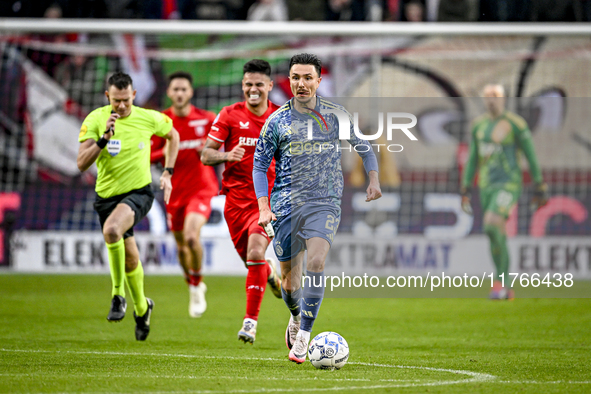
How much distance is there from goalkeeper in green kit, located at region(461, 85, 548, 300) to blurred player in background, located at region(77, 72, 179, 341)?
18.2 feet

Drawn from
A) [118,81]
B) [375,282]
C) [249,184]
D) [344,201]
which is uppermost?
[118,81]

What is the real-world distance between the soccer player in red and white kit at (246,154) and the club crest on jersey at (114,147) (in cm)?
83

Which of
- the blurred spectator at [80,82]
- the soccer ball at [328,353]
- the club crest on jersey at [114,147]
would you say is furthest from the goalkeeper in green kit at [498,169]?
the blurred spectator at [80,82]

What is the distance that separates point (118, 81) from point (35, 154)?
9.57 meters

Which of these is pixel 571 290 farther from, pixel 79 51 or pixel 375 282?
pixel 79 51

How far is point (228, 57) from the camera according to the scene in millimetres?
16234

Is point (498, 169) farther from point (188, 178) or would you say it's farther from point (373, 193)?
point (373, 193)

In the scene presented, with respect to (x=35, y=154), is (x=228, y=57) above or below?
above

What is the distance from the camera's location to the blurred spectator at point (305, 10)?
16609 mm

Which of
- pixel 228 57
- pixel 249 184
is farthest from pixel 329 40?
pixel 249 184

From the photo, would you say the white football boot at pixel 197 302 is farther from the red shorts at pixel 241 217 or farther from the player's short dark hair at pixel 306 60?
the player's short dark hair at pixel 306 60

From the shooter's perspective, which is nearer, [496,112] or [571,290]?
[496,112]

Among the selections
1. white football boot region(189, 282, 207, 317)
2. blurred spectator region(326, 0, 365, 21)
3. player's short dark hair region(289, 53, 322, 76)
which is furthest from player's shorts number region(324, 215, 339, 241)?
blurred spectator region(326, 0, 365, 21)

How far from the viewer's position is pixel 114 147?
301 inches
